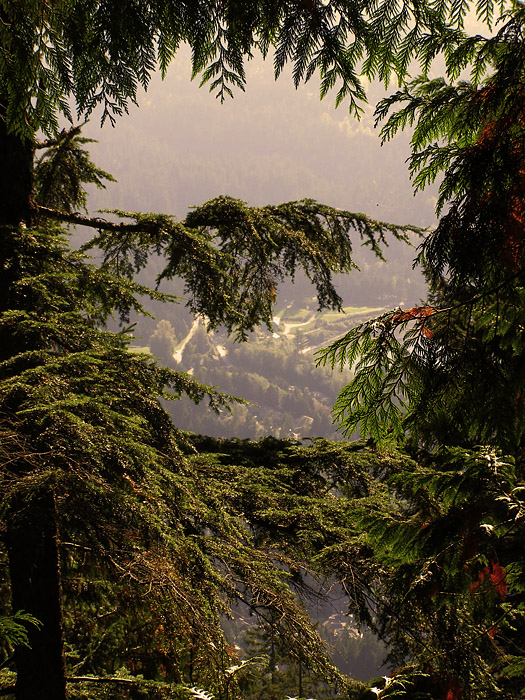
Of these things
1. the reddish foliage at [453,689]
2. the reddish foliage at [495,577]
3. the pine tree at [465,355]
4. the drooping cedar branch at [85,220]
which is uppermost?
the drooping cedar branch at [85,220]

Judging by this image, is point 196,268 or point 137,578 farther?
point 196,268

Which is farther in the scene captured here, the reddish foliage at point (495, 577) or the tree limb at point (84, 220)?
the tree limb at point (84, 220)

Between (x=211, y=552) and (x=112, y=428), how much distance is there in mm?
1203

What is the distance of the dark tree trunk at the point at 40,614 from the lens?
3557mm

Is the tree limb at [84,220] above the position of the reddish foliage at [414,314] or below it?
above

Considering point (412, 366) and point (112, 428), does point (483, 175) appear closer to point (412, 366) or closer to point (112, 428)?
point (412, 366)

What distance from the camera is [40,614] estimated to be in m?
3.65

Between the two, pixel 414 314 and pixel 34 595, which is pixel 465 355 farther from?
pixel 34 595

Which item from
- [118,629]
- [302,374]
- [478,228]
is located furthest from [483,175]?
[302,374]

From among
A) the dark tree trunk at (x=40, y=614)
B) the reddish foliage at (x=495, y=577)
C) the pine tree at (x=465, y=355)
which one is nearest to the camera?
the pine tree at (x=465, y=355)

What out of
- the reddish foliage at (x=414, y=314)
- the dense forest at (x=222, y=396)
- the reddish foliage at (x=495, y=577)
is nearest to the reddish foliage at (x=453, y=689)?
the dense forest at (x=222, y=396)

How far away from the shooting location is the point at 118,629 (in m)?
6.18

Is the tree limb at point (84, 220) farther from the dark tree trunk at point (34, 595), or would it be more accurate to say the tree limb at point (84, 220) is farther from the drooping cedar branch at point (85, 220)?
the dark tree trunk at point (34, 595)

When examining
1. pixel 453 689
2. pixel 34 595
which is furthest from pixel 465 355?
pixel 34 595
